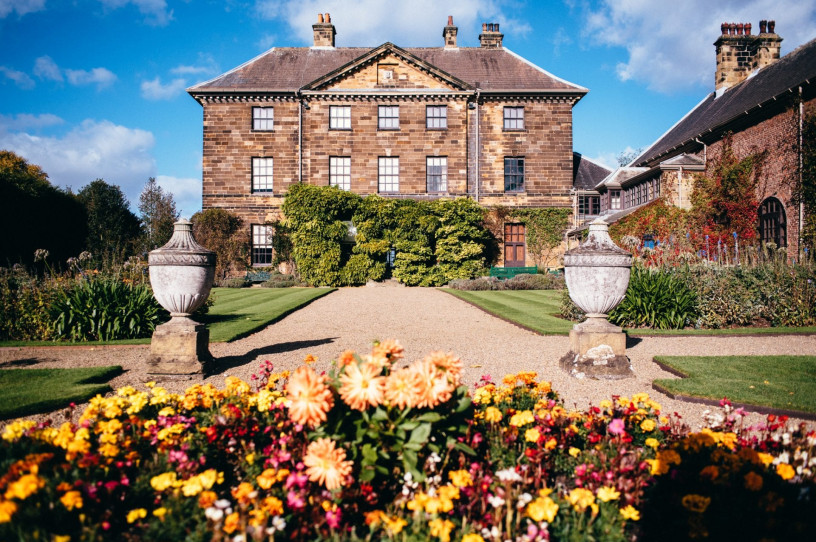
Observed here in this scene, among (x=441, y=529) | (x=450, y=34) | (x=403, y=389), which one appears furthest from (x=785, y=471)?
(x=450, y=34)

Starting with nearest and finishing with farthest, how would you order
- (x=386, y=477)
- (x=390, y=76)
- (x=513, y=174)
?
(x=386, y=477) < (x=390, y=76) < (x=513, y=174)

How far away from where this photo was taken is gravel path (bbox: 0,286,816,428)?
5676mm

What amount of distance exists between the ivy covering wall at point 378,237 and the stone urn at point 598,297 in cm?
1724

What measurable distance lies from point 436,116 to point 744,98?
1419 cm

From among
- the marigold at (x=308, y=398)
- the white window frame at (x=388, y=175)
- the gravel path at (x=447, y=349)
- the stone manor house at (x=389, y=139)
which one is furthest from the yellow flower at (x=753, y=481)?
the white window frame at (x=388, y=175)

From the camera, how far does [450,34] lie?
1133 inches

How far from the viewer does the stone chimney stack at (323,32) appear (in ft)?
93.9

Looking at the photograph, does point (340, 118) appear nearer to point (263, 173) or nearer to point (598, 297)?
point (263, 173)

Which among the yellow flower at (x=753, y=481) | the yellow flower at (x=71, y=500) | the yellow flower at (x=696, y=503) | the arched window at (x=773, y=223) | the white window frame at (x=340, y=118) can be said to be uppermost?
the white window frame at (x=340, y=118)

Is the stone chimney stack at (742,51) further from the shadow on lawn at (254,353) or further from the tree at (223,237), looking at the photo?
the tree at (223,237)

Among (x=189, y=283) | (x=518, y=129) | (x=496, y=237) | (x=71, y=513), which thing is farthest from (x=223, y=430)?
(x=518, y=129)

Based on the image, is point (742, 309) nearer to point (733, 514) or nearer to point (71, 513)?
point (733, 514)

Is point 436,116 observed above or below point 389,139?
above

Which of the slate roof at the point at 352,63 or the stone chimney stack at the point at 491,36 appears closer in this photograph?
the slate roof at the point at 352,63
